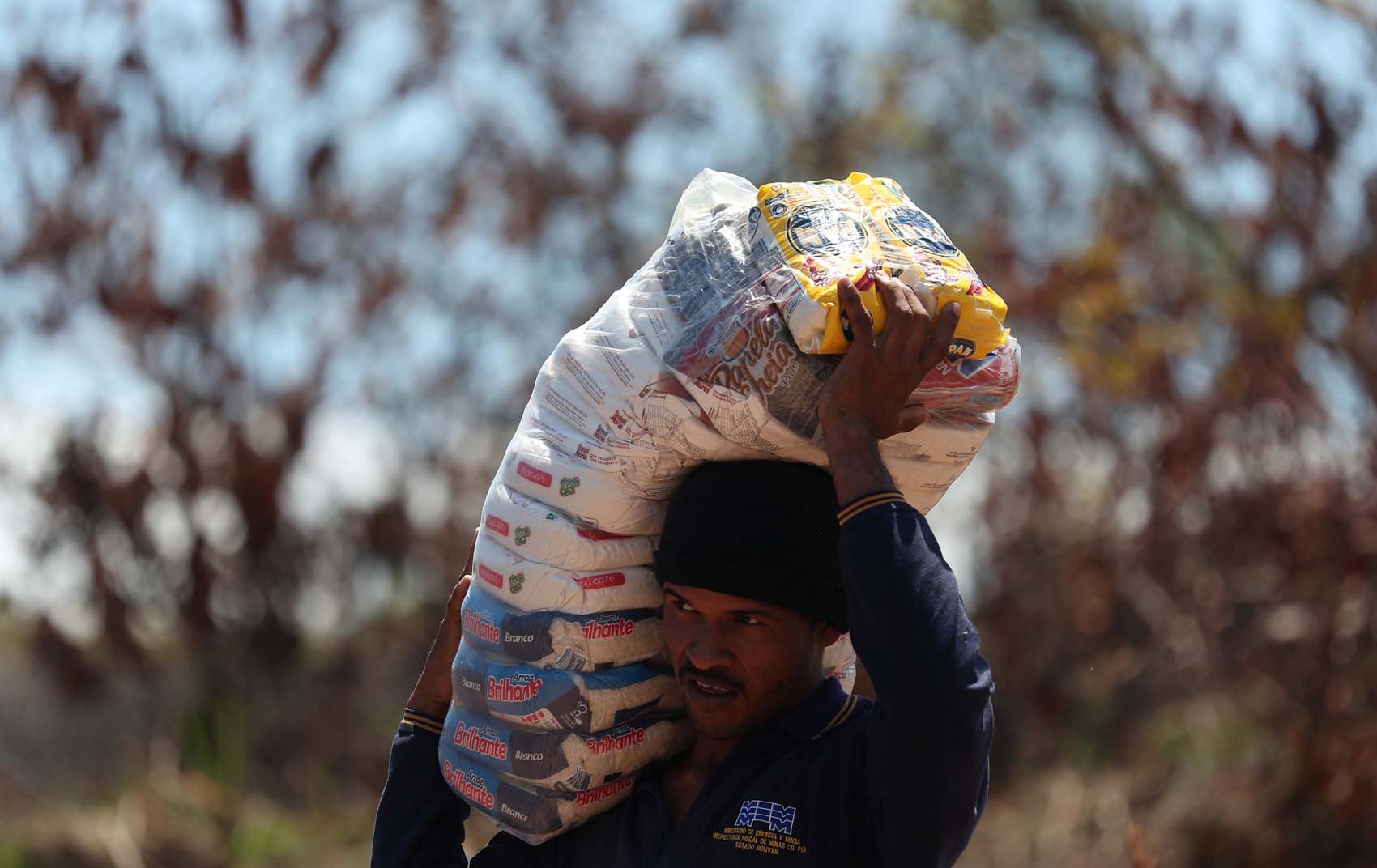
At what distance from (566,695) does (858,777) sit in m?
0.43

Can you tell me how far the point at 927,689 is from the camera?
151 centimetres

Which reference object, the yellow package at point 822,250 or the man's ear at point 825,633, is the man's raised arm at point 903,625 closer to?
the yellow package at point 822,250

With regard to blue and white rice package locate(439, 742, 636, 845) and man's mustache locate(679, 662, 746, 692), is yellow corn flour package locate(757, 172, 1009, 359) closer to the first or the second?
man's mustache locate(679, 662, 746, 692)

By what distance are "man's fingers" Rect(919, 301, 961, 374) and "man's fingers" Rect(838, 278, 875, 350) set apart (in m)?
0.07

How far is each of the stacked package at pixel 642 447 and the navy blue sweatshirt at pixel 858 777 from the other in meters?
0.10

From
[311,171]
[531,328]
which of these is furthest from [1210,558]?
[311,171]

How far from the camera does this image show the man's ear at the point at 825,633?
1873 millimetres

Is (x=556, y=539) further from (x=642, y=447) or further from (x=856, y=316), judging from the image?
(x=856, y=316)

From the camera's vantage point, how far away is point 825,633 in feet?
6.20

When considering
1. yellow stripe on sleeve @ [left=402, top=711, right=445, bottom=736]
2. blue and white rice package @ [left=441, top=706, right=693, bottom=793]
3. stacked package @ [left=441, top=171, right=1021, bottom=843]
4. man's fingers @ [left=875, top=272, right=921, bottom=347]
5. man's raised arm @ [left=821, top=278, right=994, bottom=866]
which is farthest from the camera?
yellow stripe on sleeve @ [left=402, top=711, right=445, bottom=736]

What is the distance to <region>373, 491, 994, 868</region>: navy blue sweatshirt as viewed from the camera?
5.00ft

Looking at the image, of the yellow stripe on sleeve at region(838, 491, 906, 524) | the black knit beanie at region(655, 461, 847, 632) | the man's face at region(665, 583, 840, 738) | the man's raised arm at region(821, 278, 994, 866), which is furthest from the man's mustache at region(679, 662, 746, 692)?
the yellow stripe on sleeve at region(838, 491, 906, 524)

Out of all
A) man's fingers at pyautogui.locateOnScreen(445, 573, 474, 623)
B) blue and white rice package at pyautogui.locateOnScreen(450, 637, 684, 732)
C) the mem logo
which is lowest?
the mem logo

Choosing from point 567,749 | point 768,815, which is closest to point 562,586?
point 567,749
